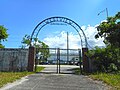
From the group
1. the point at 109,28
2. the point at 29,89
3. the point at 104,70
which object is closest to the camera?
the point at 29,89

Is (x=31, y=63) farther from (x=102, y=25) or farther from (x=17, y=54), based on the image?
(x=102, y=25)

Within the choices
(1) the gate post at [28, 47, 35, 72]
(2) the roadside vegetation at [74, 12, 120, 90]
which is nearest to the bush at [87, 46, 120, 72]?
(2) the roadside vegetation at [74, 12, 120, 90]

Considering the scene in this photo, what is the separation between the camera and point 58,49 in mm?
26922

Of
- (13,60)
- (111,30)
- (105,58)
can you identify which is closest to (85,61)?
(105,58)

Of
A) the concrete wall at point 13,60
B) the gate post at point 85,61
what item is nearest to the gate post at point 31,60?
the concrete wall at point 13,60

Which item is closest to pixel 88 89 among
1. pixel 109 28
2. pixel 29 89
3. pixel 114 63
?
pixel 29 89

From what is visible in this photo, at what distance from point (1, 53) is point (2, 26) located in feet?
34.4

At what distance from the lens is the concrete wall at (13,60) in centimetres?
2609

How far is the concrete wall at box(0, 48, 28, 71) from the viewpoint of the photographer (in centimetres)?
2609

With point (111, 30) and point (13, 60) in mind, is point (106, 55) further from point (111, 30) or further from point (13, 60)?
point (13, 60)

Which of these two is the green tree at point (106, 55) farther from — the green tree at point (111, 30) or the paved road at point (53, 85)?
the paved road at point (53, 85)

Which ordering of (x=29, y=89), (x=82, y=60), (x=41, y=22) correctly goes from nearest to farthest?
(x=29, y=89) < (x=82, y=60) < (x=41, y=22)

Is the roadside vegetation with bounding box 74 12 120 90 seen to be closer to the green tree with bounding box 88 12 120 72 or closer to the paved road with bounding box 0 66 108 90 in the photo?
the green tree with bounding box 88 12 120 72

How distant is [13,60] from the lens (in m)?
26.1
